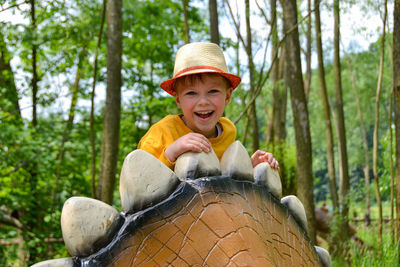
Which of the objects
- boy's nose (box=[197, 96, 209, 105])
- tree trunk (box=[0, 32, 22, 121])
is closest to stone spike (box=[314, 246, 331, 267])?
boy's nose (box=[197, 96, 209, 105])

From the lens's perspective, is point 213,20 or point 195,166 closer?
point 195,166

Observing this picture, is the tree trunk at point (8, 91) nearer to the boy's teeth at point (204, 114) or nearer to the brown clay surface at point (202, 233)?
the boy's teeth at point (204, 114)

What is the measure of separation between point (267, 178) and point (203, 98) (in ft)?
1.35

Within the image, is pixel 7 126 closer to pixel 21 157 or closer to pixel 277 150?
pixel 21 157

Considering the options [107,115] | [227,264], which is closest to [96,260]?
[227,264]

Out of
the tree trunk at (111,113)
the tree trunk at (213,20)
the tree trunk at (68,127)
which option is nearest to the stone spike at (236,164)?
the tree trunk at (111,113)

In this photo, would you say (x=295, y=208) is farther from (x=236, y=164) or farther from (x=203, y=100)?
(x=203, y=100)

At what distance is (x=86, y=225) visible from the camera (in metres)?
1.13

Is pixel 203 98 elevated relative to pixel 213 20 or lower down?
lower down

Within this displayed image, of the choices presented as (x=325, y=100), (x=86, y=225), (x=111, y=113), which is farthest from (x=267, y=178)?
(x=325, y=100)

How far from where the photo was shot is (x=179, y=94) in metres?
1.71

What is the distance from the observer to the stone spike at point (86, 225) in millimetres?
1119

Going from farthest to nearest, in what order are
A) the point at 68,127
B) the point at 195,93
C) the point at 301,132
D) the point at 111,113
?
the point at 68,127, the point at 111,113, the point at 301,132, the point at 195,93

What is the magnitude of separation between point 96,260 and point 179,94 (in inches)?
32.4
